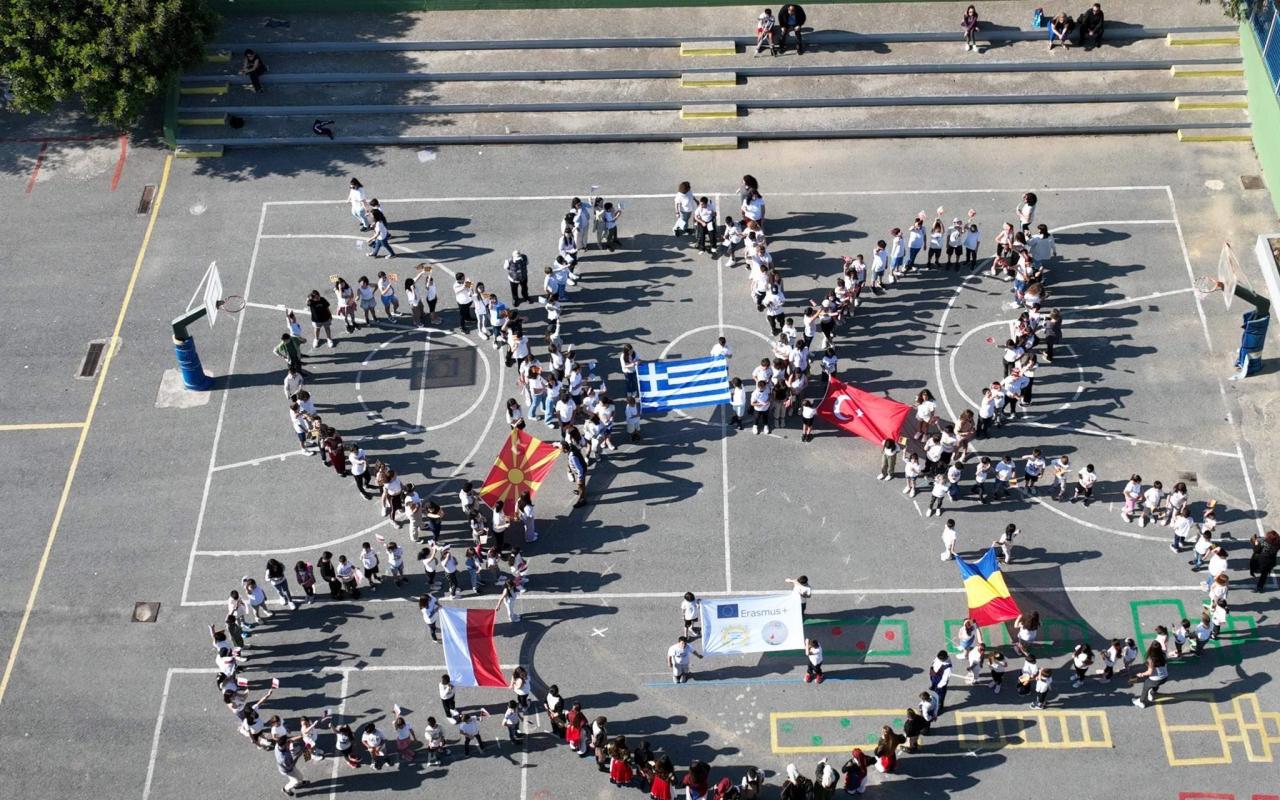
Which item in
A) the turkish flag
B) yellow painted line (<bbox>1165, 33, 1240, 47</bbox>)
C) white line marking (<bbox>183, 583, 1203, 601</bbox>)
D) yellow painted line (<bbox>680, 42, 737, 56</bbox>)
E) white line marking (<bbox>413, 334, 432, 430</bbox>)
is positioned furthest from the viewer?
yellow painted line (<bbox>680, 42, 737, 56</bbox>)

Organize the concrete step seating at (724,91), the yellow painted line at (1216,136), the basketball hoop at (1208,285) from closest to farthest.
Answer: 1. the basketball hoop at (1208,285)
2. the yellow painted line at (1216,136)
3. the concrete step seating at (724,91)

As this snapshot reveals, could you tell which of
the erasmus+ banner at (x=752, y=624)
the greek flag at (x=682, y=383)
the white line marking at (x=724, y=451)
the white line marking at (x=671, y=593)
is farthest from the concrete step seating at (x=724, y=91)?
the erasmus+ banner at (x=752, y=624)

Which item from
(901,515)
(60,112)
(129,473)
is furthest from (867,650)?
(60,112)

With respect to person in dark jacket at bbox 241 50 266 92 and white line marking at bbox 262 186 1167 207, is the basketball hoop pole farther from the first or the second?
person in dark jacket at bbox 241 50 266 92

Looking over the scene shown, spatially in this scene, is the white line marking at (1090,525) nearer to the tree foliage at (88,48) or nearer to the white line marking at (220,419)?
the white line marking at (220,419)

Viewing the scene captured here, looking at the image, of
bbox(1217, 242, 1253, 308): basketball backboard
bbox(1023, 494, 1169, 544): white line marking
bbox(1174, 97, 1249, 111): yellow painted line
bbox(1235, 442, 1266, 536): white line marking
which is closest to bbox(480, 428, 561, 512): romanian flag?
→ bbox(1023, 494, 1169, 544): white line marking

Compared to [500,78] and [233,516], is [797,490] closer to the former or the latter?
[233,516]
